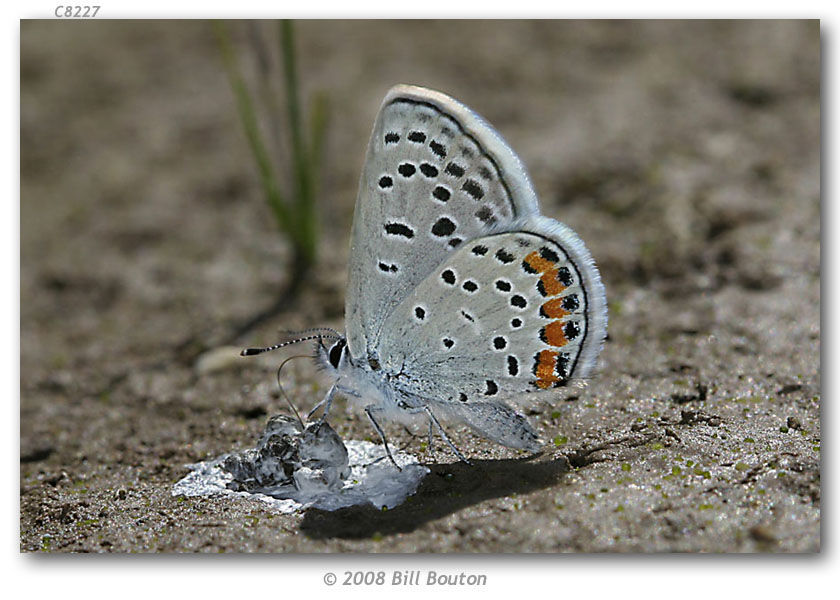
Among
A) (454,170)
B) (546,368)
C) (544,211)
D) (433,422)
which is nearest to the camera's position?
(454,170)

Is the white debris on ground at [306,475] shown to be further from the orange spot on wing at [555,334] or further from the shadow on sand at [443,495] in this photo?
the orange spot on wing at [555,334]

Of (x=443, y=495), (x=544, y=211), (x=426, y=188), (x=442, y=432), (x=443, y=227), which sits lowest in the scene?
(x=443, y=495)

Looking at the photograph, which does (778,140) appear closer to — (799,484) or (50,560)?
(799,484)

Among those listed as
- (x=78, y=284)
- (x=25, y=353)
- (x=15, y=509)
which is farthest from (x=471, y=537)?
(x=78, y=284)

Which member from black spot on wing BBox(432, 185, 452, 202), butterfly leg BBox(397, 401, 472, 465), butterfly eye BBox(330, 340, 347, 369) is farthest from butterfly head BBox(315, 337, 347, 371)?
black spot on wing BBox(432, 185, 452, 202)

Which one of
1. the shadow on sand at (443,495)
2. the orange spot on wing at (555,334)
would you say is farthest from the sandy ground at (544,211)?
the orange spot on wing at (555,334)

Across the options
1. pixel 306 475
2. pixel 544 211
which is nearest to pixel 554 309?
pixel 306 475

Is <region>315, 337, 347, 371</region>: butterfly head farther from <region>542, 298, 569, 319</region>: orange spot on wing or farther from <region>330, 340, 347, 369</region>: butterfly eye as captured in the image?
<region>542, 298, 569, 319</region>: orange spot on wing

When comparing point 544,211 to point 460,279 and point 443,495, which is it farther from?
point 443,495
